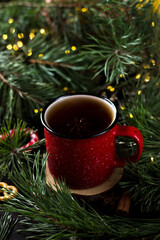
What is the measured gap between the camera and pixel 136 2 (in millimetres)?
510

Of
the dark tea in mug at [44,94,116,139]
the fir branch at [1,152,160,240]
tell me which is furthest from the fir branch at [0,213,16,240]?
the dark tea in mug at [44,94,116,139]

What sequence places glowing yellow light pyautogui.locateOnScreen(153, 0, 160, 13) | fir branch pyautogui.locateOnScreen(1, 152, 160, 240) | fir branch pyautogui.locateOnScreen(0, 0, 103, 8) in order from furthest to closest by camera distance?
fir branch pyautogui.locateOnScreen(0, 0, 103, 8)
glowing yellow light pyautogui.locateOnScreen(153, 0, 160, 13)
fir branch pyautogui.locateOnScreen(1, 152, 160, 240)

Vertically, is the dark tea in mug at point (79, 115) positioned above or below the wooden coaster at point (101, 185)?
above

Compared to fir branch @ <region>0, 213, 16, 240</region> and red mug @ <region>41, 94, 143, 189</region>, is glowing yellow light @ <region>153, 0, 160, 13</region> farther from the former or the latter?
fir branch @ <region>0, 213, 16, 240</region>

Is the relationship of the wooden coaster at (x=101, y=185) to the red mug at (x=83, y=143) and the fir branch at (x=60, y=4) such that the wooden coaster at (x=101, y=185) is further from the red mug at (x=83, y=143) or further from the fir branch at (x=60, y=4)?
the fir branch at (x=60, y=4)

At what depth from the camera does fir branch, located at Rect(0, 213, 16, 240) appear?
16.3 inches

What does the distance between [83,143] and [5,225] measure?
0.15 m

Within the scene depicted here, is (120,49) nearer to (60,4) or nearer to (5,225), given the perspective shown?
(60,4)

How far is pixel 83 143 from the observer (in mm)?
418

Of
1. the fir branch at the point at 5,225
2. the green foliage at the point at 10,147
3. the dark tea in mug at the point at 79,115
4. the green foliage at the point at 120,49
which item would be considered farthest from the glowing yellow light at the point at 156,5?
the fir branch at the point at 5,225

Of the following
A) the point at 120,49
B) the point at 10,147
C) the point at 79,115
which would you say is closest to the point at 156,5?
the point at 120,49

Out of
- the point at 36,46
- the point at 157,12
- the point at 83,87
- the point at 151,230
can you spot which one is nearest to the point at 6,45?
the point at 36,46

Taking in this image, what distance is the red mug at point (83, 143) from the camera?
0.42 m

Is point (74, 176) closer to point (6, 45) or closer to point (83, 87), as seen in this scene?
point (83, 87)
